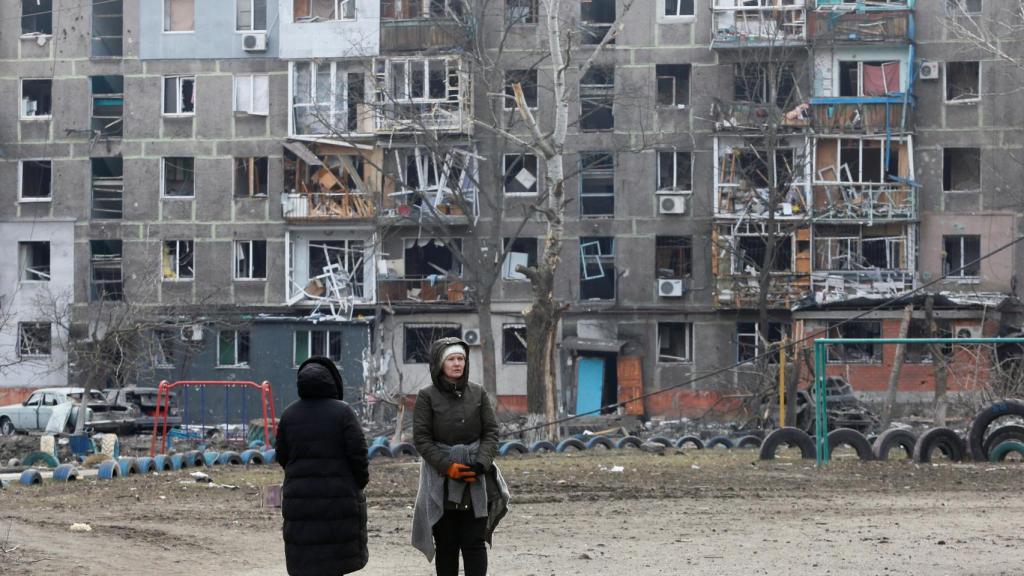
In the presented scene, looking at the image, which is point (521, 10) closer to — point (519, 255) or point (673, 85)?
point (673, 85)

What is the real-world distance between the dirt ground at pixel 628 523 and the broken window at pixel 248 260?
30903mm

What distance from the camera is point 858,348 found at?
1950 inches

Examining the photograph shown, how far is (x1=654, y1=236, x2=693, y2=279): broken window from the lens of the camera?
2031 inches

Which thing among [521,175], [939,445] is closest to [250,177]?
[521,175]

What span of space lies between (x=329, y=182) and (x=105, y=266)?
30.1 ft

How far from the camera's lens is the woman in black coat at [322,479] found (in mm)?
9180

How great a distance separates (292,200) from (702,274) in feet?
48.8

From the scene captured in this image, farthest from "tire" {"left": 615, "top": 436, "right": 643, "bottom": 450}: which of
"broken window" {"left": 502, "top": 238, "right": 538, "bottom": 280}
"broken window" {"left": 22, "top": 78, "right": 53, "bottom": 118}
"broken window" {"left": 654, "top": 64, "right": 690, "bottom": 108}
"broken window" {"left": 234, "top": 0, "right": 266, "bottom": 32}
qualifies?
"broken window" {"left": 22, "top": 78, "right": 53, "bottom": 118}

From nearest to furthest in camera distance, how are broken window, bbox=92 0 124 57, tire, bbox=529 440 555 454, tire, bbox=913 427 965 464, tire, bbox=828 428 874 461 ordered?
tire, bbox=913 427 965 464, tire, bbox=828 428 874 461, tire, bbox=529 440 555 454, broken window, bbox=92 0 124 57

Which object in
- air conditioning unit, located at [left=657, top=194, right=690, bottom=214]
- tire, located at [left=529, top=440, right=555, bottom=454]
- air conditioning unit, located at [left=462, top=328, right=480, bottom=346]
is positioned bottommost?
tire, located at [left=529, top=440, right=555, bottom=454]

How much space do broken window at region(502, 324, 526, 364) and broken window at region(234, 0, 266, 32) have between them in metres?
14.5

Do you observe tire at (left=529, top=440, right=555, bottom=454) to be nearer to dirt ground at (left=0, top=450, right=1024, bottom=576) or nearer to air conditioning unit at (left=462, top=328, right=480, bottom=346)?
dirt ground at (left=0, top=450, right=1024, bottom=576)

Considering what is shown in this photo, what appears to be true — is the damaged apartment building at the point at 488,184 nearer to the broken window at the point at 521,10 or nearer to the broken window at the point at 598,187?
the broken window at the point at 598,187

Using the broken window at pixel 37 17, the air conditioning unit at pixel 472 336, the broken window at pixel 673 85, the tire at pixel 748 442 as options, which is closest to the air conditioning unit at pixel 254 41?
the broken window at pixel 37 17
